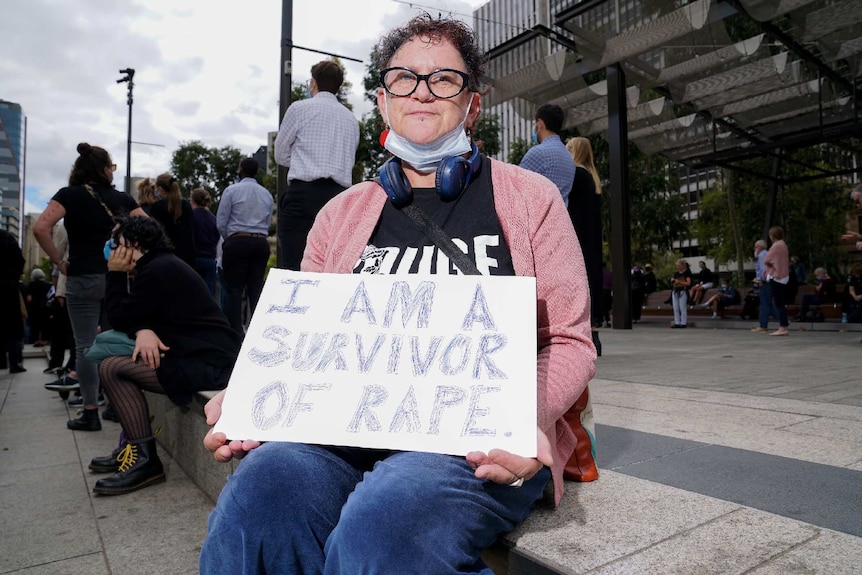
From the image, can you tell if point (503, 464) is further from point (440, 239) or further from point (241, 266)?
point (241, 266)

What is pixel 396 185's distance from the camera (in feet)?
5.91

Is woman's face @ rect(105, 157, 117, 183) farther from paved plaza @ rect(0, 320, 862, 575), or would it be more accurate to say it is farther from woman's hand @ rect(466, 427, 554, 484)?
woman's hand @ rect(466, 427, 554, 484)

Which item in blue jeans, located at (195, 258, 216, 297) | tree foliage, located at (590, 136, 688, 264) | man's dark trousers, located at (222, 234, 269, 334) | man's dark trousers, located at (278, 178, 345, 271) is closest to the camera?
man's dark trousers, located at (278, 178, 345, 271)

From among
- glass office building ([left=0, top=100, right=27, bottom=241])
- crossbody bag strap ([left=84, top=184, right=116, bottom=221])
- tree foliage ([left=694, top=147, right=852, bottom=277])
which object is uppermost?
glass office building ([left=0, top=100, right=27, bottom=241])

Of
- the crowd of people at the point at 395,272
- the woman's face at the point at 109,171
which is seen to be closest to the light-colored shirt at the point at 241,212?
the woman's face at the point at 109,171

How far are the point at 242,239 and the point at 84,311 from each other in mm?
1692

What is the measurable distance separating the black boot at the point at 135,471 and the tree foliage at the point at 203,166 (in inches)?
1666

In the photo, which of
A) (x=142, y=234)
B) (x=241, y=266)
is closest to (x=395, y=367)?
(x=142, y=234)

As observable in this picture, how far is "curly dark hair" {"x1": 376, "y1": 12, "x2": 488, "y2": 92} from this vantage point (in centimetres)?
191

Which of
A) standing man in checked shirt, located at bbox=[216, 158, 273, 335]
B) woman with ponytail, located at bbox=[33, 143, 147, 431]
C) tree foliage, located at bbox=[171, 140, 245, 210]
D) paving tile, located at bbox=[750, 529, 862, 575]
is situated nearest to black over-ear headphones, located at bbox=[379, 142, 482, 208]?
paving tile, located at bbox=[750, 529, 862, 575]

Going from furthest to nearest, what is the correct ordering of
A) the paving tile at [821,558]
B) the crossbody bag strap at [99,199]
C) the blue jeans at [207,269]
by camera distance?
the blue jeans at [207,269] → the crossbody bag strap at [99,199] → the paving tile at [821,558]

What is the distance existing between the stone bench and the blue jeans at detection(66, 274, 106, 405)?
49cm

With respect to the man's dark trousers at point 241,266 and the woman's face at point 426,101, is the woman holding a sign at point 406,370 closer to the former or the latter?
the woman's face at point 426,101

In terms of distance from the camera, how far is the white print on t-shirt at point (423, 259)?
1663mm
